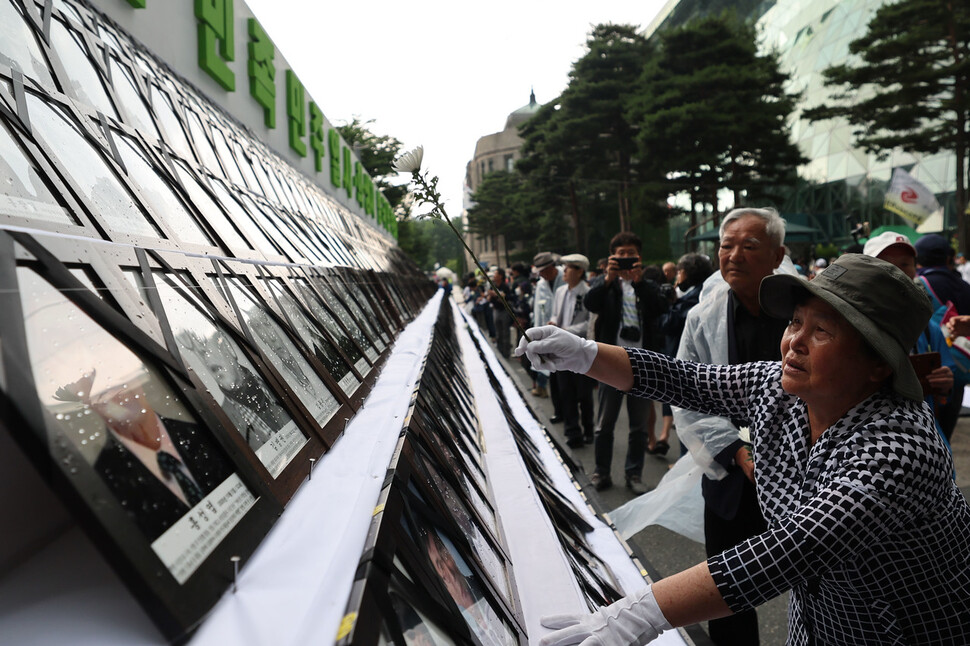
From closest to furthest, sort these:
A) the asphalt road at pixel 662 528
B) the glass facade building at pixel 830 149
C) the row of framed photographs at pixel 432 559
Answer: the row of framed photographs at pixel 432 559, the asphalt road at pixel 662 528, the glass facade building at pixel 830 149

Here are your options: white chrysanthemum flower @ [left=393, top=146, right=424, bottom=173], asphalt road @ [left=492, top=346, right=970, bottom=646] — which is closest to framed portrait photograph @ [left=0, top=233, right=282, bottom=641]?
white chrysanthemum flower @ [left=393, top=146, right=424, bottom=173]

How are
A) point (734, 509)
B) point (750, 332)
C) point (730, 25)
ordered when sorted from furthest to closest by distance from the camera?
point (730, 25) → point (750, 332) → point (734, 509)

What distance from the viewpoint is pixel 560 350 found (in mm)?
2191

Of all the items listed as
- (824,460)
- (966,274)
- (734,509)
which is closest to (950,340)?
(734,509)

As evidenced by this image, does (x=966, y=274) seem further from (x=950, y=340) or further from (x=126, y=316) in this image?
(x=126, y=316)

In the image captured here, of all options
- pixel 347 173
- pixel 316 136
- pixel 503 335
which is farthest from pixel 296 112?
pixel 503 335

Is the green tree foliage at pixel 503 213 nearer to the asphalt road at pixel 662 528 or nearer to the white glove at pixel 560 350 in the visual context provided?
the asphalt road at pixel 662 528

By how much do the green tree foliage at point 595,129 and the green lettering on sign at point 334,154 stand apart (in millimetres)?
25584

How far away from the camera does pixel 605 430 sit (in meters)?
5.30

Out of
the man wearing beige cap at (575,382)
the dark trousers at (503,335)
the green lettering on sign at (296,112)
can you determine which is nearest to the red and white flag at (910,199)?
the dark trousers at (503,335)

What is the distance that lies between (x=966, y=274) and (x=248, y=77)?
19.3 meters

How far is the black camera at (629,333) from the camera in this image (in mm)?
5547

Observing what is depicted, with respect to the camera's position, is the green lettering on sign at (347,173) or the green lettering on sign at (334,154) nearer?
the green lettering on sign at (334,154)
